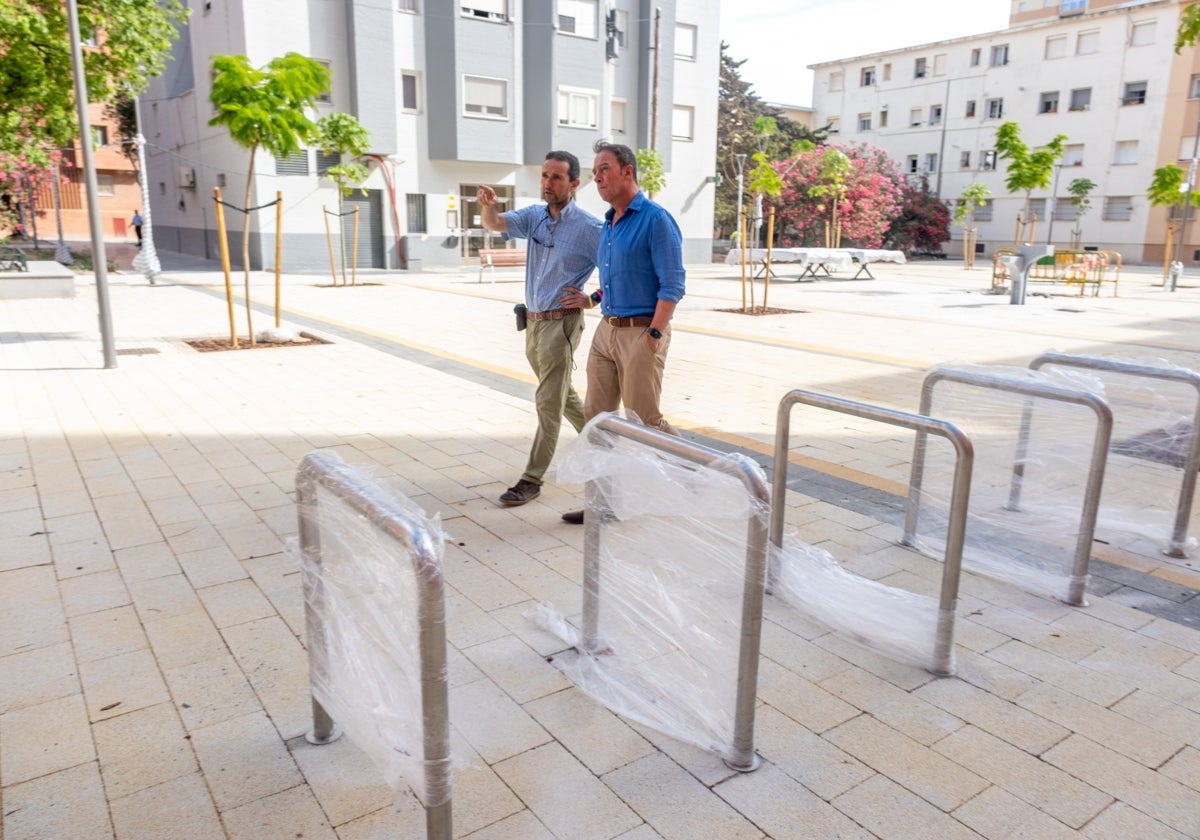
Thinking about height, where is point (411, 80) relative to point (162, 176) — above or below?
above

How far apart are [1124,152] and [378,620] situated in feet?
160

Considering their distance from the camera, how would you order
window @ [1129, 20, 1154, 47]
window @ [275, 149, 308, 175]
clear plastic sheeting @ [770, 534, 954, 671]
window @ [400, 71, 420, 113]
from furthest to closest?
1. window @ [1129, 20, 1154, 47]
2. window @ [400, 71, 420, 113]
3. window @ [275, 149, 308, 175]
4. clear plastic sheeting @ [770, 534, 954, 671]

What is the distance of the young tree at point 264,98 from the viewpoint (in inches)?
361

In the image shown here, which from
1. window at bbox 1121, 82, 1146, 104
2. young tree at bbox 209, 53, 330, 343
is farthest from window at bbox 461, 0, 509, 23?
window at bbox 1121, 82, 1146, 104

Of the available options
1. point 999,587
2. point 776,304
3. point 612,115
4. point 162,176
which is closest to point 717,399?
point 999,587

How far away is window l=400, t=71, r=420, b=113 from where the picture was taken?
26.7 m

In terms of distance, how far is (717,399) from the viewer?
25.8 feet

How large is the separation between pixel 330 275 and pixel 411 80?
708 centimetres

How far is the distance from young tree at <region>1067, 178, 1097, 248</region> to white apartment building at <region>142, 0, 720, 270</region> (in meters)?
20.8

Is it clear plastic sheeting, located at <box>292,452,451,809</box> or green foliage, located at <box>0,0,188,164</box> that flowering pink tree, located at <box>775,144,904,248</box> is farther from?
clear plastic sheeting, located at <box>292,452,451,809</box>

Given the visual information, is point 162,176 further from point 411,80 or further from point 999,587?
point 999,587

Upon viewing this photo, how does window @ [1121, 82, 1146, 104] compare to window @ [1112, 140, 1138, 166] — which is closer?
window @ [1121, 82, 1146, 104]

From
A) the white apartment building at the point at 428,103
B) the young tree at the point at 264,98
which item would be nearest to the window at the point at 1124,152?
the white apartment building at the point at 428,103

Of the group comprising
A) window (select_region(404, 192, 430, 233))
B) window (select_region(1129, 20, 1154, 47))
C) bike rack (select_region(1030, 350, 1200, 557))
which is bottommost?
bike rack (select_region(1030, 350, 1200, 557))
